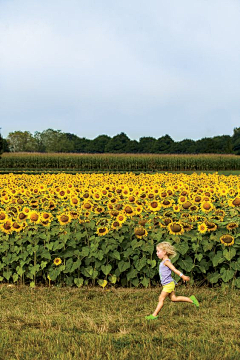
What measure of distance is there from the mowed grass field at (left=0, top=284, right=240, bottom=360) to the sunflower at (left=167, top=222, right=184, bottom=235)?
2.29 feet

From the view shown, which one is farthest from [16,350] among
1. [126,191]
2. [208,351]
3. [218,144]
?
[218,144]

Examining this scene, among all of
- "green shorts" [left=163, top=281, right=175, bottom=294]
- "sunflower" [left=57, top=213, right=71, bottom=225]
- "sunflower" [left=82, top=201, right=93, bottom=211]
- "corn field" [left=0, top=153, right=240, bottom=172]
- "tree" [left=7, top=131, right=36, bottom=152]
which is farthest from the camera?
"tree" [left=7, top=131, right=36, bottom=152]

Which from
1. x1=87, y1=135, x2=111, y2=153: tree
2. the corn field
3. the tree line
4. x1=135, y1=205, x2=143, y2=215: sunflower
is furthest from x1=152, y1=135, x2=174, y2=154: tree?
x1=135, y1=205, x2=143, y2=215: sunflower

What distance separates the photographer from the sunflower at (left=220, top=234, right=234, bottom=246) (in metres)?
5.23

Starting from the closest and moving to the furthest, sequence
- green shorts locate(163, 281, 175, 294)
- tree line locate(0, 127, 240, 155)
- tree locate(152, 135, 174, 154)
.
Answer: green shorts locate(163, 281, 175, 294)
tree line locate(0, 127, 240, 155)
tree locate(152, 135, 174, 154)

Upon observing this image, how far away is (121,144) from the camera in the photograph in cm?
8269

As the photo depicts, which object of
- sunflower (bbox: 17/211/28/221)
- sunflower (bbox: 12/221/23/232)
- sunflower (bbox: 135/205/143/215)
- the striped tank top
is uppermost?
sunflower (bbox: 135/205/143/215)

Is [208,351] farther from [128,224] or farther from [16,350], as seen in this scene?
[128,224]

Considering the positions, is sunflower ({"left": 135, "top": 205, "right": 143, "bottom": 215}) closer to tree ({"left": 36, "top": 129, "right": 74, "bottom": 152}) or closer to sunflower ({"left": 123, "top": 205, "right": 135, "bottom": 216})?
sunflower ({"left": 123, "top": 205, "right": 135, "bottom": 216})

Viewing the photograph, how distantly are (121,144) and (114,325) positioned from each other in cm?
7892

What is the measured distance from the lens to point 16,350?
146 inches

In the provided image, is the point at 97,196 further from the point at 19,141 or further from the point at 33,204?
the point at 19,141

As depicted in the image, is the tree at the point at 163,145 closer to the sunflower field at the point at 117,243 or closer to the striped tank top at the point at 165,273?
the sunflower field at the point at 117,243

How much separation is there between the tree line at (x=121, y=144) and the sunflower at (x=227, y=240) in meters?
68.6
